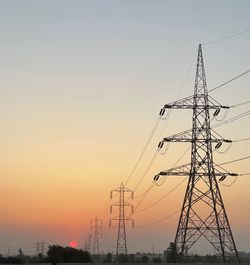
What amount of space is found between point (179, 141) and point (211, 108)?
16.7 ft

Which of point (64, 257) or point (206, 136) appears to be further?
point (64, 257)

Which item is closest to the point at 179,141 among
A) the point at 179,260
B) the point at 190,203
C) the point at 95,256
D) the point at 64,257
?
the point at 190,203

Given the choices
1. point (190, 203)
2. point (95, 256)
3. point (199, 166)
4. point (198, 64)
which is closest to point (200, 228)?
point (190, 203)

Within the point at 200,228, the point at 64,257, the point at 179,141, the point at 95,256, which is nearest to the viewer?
the point at 200,228

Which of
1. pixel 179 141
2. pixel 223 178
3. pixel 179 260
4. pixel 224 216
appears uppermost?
pixel 179 141

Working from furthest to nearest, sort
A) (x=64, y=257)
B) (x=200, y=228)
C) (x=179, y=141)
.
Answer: (x=64, y=257)
(x=179, y=141)
(x=200, y=228)

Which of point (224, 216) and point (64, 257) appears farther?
point (64, 257)

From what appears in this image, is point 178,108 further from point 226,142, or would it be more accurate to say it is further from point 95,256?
point 95,256

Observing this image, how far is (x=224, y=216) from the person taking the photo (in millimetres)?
59531

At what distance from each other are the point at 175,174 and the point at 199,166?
2.91 metres

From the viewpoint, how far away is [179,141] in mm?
63406

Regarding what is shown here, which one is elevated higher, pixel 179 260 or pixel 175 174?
pixel 175 174

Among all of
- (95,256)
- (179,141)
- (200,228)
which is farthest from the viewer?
(95,256)

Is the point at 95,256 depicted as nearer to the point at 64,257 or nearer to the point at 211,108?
the point at 64,257
